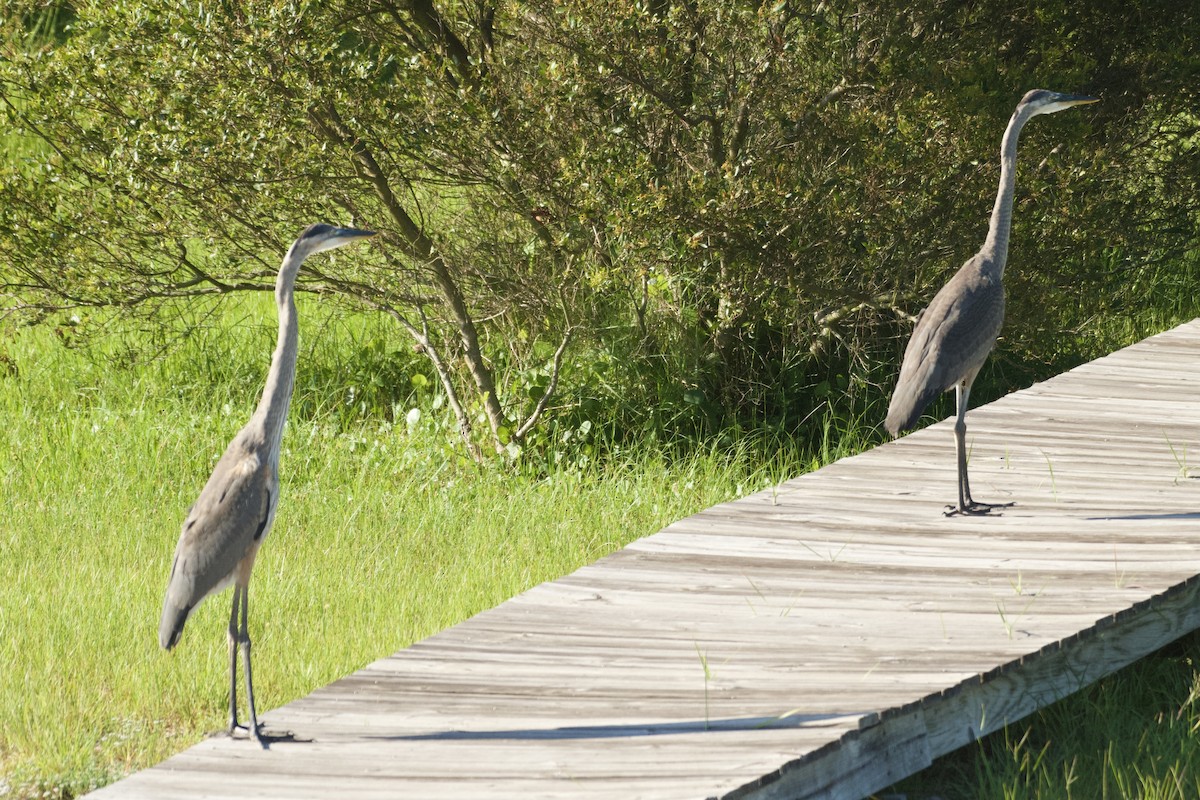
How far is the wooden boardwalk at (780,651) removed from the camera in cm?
359

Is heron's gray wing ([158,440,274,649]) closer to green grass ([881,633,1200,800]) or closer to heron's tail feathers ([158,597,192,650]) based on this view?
heron's tail feathers ([158,597,192,650])

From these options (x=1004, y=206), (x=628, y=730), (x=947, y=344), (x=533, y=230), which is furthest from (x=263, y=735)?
(x=533, y=230)

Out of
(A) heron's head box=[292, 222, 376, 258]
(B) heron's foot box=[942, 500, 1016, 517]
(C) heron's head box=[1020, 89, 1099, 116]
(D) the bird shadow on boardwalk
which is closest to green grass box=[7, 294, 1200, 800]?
(B) heron's foot box=[942, 500, 1016, 517]

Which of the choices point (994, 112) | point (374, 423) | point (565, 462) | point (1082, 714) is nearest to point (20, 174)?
point (374, 423)

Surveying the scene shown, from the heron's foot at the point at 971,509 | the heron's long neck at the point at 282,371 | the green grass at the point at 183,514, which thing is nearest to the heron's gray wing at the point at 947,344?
the heron's foot at the point at 971,509

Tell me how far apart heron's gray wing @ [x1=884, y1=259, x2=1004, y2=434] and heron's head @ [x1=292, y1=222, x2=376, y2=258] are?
95.5 inches

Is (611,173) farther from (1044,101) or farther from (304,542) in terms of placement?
(304,542)

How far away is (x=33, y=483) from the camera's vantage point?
8.43 meters

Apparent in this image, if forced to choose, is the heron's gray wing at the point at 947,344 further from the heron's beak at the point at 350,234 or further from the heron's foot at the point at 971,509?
the heron's beak at the point at 350,234

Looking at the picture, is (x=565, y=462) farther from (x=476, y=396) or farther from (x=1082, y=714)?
(x=1082, y=714)

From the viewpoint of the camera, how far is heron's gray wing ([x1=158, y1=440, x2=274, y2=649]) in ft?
13.0

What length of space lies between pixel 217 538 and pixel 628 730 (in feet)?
4.05

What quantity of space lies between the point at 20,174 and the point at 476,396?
302cm

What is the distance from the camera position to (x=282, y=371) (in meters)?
3.96
